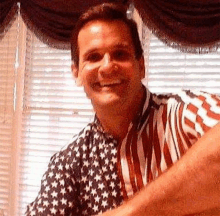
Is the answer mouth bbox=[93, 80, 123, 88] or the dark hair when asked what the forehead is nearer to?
the dark hair

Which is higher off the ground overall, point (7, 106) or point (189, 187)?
point (7, 106)

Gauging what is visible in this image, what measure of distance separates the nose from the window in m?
1.34

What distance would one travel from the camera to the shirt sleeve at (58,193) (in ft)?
4.22

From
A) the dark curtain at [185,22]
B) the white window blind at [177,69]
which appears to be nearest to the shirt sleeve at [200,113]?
the dark curtain at [185,22]

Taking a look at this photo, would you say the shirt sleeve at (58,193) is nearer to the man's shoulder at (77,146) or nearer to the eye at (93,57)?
the man's shoulder at (77,146)

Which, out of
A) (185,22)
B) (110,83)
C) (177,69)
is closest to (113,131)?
(110,83)

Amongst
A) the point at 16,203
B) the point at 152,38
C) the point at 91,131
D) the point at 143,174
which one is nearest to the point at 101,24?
the point at 91,131

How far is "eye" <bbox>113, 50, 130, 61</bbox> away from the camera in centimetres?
127

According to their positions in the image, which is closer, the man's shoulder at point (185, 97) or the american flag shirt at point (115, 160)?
the man's shoulder at point (185, 97)

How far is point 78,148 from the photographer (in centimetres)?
134

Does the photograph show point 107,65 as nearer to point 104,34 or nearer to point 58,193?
point 104,34

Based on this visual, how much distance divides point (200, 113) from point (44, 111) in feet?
6.01

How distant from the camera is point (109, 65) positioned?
4.08 ft

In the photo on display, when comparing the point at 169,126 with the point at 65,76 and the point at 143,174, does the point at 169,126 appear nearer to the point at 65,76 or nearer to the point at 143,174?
the point at 143,174
